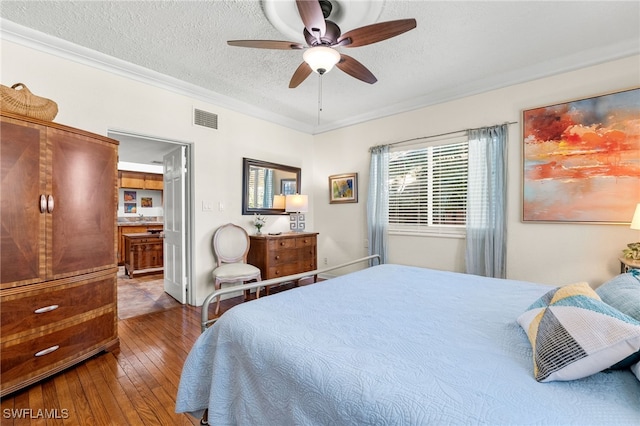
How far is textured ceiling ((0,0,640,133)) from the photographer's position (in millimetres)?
2131

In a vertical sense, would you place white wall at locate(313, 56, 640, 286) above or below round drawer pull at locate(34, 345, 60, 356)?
above

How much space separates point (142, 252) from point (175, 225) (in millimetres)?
2311

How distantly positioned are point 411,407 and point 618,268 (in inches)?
125

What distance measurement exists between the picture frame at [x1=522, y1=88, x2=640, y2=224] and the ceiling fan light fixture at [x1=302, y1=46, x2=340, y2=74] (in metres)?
2.39

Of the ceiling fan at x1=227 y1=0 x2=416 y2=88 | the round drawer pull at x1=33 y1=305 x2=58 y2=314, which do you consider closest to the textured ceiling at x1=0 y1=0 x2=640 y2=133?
the ceiling fan at x1=227 y1=0 x2=416 y2=88

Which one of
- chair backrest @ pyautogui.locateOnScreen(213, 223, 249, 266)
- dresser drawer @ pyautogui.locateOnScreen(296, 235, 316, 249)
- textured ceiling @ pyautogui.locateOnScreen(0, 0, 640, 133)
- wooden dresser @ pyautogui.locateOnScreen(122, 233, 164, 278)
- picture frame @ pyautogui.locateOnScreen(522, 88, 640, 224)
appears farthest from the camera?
wooden dresser @ pyautogui.locateOnScreen(122, 233, 164, 278)

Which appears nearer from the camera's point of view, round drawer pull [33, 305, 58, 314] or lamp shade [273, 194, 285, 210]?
round drawer pull [33, 305, 58, 314]

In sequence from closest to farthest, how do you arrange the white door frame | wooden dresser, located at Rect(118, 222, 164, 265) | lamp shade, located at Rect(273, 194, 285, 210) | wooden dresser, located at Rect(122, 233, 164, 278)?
the white door frame, lamp shade, located at Rect(273, 194, 285, 210), wooden dresser, located at Rect(122, 233, 164, 278), wooden dresser, located at Rect(118, 222, 164, 265)

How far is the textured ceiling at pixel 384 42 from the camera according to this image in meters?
2.13

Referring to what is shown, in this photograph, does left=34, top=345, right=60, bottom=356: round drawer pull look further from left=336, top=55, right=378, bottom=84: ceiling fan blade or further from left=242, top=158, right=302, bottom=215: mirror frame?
left=336, top=55, right=378, bottom=84: ceiling fan blade

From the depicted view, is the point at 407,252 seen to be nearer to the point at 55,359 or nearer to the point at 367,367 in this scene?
the point at 367,367

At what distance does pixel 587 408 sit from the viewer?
721 mm

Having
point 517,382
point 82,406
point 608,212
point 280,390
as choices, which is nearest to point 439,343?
point 517,382

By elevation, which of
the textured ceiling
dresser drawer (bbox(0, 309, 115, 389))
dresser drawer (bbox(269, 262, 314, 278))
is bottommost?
dresser drawer (bbox(0, 309, 115, 389))
